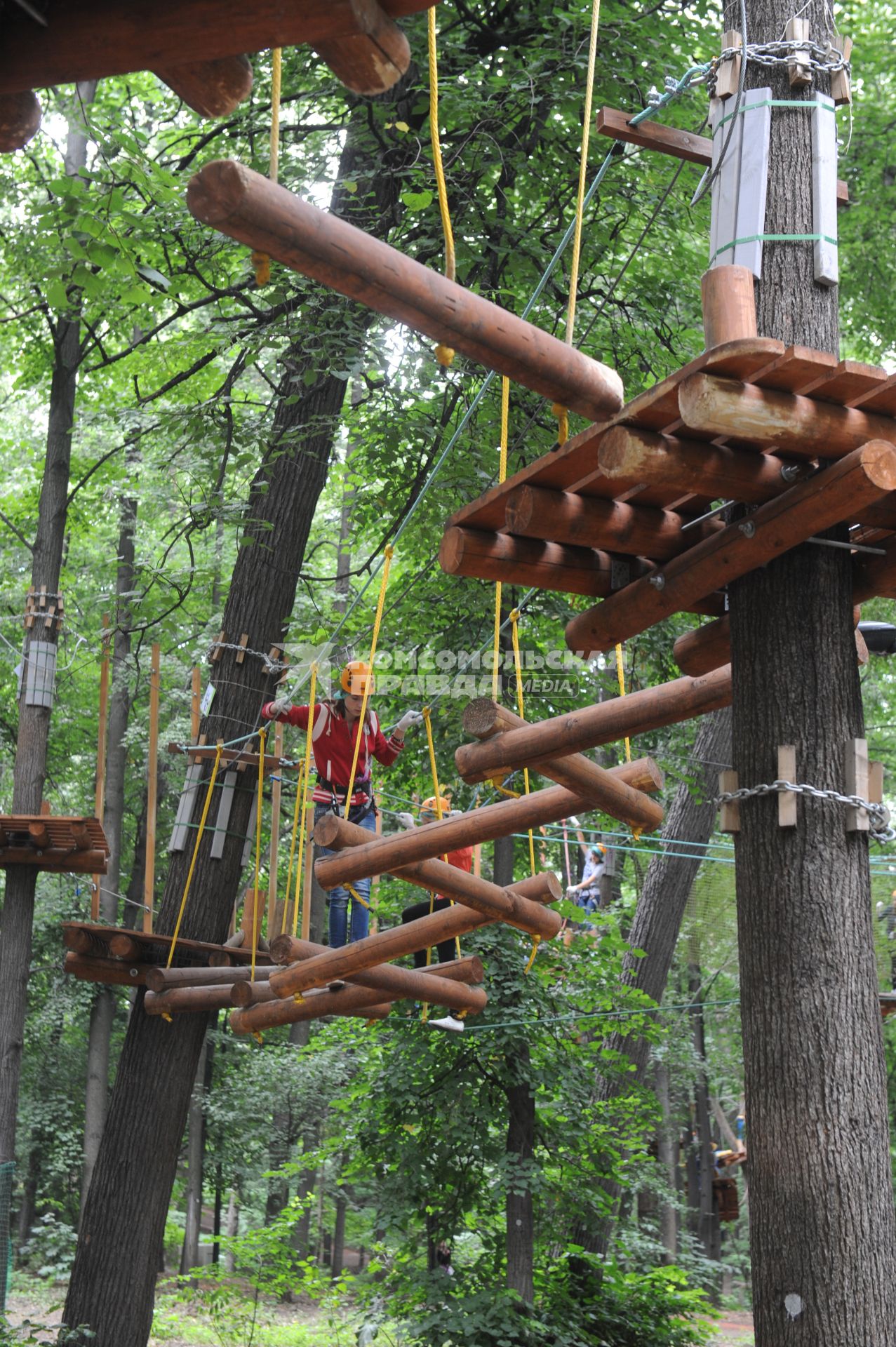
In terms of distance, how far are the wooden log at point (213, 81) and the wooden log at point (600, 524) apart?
5.66 ft

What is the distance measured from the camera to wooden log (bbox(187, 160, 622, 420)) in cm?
257

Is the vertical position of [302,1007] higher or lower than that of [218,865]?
lower

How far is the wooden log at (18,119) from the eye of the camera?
2.54 m

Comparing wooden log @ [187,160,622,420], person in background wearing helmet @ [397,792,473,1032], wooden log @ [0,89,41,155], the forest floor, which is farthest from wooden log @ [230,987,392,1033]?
the forest floor

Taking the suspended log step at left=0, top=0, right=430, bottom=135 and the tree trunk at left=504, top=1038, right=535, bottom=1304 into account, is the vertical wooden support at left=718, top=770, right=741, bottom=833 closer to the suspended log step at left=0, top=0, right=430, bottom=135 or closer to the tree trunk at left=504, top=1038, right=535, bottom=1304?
the suspended log step at left=0, top=0, right=430, bottom=135

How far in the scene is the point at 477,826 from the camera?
5.17m

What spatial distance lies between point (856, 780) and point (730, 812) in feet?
1.29

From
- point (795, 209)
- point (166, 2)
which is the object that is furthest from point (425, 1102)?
point (166, 2)

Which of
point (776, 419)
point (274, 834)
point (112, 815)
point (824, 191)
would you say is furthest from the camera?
point (112, 815)

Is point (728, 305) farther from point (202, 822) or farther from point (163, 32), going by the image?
point (202, 822)

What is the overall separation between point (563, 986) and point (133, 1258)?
12.3 ft

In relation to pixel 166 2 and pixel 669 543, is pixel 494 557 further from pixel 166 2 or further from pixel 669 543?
pixel 166 2

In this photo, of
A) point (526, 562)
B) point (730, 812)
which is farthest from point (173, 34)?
point (730, 812)

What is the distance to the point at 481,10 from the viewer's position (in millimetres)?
8812
